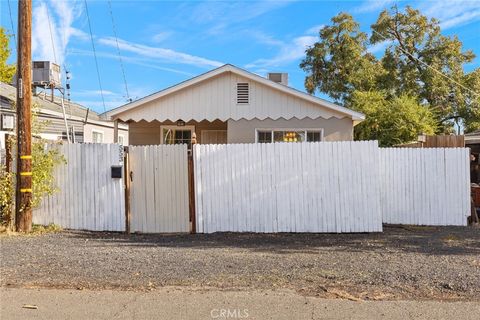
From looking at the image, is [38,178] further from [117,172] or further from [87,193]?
[117,172]

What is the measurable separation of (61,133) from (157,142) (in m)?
6.06

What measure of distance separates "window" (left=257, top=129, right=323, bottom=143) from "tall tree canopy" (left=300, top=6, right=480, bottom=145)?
15.2m

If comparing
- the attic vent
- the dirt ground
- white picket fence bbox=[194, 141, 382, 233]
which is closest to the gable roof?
the attic vent

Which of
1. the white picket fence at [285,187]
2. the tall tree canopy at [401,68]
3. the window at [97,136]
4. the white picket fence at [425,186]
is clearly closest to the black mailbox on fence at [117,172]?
the white picket fence at [285,187]

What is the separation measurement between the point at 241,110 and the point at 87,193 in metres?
5.47

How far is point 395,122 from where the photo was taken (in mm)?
21094

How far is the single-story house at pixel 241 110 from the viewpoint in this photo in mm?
13547

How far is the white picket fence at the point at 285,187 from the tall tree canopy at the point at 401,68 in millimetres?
19671

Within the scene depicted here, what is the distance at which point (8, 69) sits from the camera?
27984 mm

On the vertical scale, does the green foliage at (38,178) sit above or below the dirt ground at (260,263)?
above

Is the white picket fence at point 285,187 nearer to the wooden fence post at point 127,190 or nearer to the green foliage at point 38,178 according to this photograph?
the wooden fence post at point 127,190

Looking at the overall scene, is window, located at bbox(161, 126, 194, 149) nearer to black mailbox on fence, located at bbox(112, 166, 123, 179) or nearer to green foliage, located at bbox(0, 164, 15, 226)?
black mailbox on fence, located at bbox(112, 166, 123, 179)

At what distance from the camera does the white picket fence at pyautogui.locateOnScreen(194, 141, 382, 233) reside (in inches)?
372

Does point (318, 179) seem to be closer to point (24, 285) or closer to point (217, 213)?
point (217, 213)
